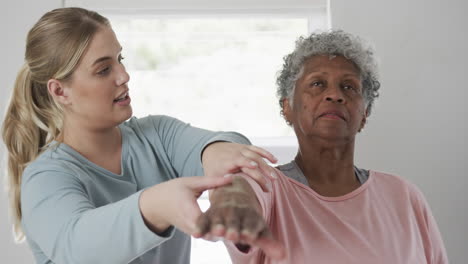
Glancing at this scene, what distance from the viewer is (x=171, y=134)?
1.62m

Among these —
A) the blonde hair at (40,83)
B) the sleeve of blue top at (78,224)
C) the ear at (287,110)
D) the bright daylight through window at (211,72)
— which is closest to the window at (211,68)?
the bright daylight through window at (211,72)

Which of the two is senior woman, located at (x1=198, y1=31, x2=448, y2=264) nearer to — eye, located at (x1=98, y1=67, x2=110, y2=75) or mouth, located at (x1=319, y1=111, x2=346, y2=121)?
mouth, located at (x1=319, y1=111, x2=346, y2=121)

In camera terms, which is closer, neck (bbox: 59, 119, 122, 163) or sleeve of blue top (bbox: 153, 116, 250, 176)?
sleeve of blue top (bbox: 153, 116, 250, 176)

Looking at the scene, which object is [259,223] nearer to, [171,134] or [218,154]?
[218,154]

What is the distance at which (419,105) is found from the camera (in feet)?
8.04

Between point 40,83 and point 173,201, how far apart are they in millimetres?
806

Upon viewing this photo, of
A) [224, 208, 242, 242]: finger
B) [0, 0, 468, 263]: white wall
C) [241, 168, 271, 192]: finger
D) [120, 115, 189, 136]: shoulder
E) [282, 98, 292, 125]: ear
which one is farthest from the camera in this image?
[0, 0, 468, 263]: white wall

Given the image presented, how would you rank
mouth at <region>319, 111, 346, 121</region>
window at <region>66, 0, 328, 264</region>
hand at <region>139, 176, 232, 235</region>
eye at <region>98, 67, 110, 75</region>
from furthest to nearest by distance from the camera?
window at <region>66, 0, 328, 264</region>, mouth at <region>319, 111, 346, 121</region>, eye at <region>98, 67, 110, 75</region>, hand at <region>139, 176, 232, 235</region>

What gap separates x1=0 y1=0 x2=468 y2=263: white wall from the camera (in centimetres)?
244

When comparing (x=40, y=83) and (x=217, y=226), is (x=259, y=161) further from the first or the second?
(x=40, y=83)

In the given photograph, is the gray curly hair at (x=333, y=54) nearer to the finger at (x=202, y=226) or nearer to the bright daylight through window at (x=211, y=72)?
the bright daylight through window at (x=211, y=72)

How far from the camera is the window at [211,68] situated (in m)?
2.66

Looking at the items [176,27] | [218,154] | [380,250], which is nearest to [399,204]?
[380,250]

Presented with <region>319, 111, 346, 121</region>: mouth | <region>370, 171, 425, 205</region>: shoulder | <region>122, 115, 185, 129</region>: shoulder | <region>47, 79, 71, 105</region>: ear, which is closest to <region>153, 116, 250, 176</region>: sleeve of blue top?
<region>122, 115, 185, 129</region>: shoulder
